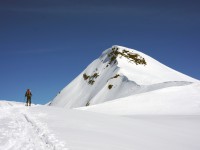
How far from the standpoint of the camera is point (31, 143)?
10125 mm

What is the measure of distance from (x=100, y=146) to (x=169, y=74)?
10483cm

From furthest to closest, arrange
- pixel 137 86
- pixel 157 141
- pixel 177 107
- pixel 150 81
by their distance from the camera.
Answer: pixel 150 81 < pixel 137 86 < pixel 177 107 < pixel 157 141

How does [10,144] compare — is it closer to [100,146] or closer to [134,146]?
[100,146]

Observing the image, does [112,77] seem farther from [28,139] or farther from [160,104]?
[28,139]

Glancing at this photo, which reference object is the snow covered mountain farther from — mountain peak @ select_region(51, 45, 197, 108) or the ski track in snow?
the ski track in snow

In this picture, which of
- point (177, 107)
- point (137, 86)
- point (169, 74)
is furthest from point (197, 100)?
point (169, 74)

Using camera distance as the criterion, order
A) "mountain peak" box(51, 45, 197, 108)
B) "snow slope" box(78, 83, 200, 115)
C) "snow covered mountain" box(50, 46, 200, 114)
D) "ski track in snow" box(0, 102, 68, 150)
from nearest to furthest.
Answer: "ski track in snow" box(0, 102, 68, 150) < "snow slope" box(78, 83, 200, 115) < "snow covered mountain" box(50, 46, 200, 114) < "mountain peak" box(51, 45, 197, 108)

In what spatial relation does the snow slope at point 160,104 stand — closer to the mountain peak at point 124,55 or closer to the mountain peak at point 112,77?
the mountain peak at point 112,77

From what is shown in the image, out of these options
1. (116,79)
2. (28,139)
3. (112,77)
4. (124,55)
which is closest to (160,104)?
(28,139)

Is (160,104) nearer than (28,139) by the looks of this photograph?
No


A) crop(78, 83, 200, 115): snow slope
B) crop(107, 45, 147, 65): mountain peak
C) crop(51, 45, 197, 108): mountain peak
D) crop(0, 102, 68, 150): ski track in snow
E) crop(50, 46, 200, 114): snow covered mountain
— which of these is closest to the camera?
crop(0, 102, 68, 150): ski track in snow

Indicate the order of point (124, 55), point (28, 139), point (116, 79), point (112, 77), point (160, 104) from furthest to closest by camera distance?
point (124, 55), point (112, 77), point (116, 79), point (160, 104), point (28, 139)

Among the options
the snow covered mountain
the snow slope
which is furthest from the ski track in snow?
the snow covered mountain

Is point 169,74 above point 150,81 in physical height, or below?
above
